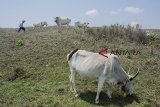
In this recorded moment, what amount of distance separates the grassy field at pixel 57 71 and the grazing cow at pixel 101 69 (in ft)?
1.78

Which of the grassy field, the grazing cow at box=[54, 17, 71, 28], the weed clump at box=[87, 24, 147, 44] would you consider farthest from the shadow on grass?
the grazing cow at box=[54, 17, 71, 28]

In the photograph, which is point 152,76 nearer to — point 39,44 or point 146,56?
point 146,56

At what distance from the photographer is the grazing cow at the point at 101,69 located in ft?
34.0

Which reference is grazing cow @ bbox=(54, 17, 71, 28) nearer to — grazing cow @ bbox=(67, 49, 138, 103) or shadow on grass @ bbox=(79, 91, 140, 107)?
grazing cow @ bbox=(67, 49, 138, 103)

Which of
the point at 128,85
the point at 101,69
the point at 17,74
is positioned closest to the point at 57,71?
the point at 17,74

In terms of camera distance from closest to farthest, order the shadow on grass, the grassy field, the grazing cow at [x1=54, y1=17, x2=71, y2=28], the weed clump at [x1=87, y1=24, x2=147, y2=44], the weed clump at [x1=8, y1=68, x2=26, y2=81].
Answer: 1. the shadow on grass
2. the grassy field
3. the weed clump at [x1=8, y1=68, x2=26, y2=81]
4. the weed clump at [x1=87, y1=24, x2=147, y2=44]
5. the grazing cow at [x1=54, y1=17, x2=71, y2=28]

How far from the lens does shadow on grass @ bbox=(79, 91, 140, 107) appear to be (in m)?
10.6

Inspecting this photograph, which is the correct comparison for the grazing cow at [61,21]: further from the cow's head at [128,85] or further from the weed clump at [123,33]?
the cow's head at [128,85]

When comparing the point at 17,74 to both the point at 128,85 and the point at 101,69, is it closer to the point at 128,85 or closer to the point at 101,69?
the point at 101,69

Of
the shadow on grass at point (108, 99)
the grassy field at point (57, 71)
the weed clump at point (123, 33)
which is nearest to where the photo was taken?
the shadow on grass at point (108, 99)

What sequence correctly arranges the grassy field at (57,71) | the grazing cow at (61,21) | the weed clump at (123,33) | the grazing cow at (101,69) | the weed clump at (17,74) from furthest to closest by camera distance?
the grazing cow at (61,21)
the weed clump at (123,33)
the weed clump at (17,74)
the grassy field at (57,71)
the grazing cow at (101,69)

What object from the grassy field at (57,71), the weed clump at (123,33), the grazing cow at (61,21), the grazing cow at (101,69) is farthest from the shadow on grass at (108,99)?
the grazing cow at (61,21)

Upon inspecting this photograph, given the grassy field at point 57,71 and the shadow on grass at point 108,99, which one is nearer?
the shadow on grass at point 108,99

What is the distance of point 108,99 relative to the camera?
10.8 meters
